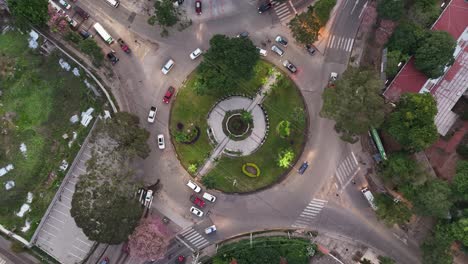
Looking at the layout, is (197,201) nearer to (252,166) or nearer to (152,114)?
(252,166)

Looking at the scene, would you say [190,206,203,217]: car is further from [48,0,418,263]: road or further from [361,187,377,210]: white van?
[361,187,377,210]: white van

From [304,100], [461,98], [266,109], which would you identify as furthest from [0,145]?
[461,98]

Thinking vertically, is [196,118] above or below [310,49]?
below

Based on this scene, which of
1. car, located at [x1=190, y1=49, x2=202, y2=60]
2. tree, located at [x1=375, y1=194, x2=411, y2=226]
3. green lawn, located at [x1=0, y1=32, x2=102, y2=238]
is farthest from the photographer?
green lawn, located at [x1=0, y1=32, x2=102, y2=238]

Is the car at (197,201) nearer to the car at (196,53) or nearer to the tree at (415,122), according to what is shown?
the car at (196,53)

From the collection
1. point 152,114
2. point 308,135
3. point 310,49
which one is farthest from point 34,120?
point 310,49

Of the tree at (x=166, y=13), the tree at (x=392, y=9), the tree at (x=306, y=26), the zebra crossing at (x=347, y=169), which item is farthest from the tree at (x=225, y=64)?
the zebra crossing at (x=347, y=169)

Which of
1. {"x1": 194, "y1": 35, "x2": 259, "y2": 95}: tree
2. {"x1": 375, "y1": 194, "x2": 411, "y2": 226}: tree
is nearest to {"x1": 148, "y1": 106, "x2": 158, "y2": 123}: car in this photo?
{"x1": 194, "y1": 35, "x2": 259, "y2": 95}: tree
